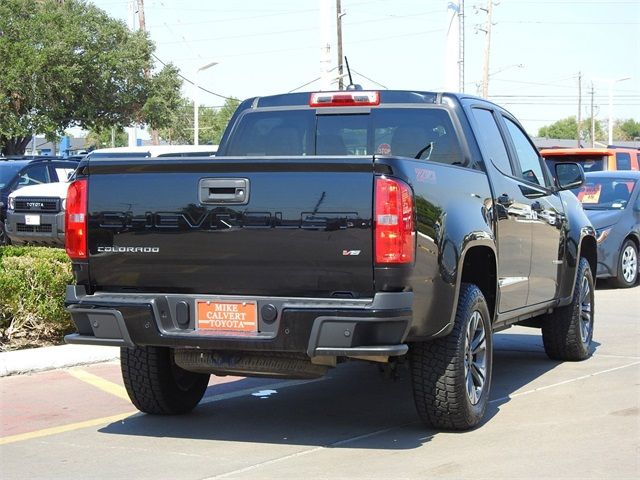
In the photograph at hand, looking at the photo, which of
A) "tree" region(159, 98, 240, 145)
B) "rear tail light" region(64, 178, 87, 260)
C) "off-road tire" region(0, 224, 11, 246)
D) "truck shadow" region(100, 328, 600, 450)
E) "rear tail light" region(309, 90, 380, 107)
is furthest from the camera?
"tree" region(159, 98, 240, 145)

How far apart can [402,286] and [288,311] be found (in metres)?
0.63

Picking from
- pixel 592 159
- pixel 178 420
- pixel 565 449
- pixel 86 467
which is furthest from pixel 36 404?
pixel 592 159

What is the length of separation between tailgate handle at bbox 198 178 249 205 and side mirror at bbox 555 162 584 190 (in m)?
3.82

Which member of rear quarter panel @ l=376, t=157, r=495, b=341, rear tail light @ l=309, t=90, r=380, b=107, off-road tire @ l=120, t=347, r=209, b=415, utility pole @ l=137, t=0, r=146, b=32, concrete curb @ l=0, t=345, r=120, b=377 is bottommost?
concrete curb @ l=0, t=345, r=120, b=377

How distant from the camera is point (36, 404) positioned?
789 centimetres

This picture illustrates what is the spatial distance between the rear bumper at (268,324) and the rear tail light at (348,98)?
7.27 feet

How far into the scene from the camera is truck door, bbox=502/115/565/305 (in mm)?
8258

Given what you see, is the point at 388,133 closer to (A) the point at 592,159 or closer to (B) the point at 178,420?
(B) the point at 178,420

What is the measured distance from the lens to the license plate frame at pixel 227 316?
6035 millimetres

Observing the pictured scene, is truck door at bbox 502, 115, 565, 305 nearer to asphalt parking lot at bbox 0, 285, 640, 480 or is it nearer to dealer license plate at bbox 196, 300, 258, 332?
asphalt parking lot at bbox 0, 285, 640, 480

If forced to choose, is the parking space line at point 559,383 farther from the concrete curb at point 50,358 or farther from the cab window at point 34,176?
the cab window at point 34,176

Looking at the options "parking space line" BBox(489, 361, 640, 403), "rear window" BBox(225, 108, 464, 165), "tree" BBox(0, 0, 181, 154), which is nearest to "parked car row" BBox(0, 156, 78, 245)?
"rear window" BBox(225, 108, 464, 165)

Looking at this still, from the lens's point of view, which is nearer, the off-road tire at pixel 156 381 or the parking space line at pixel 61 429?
the parking space line at pixel 61 429

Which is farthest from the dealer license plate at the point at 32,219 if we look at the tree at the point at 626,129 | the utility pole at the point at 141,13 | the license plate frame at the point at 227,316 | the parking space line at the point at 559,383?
the tree at the point at 626,129
